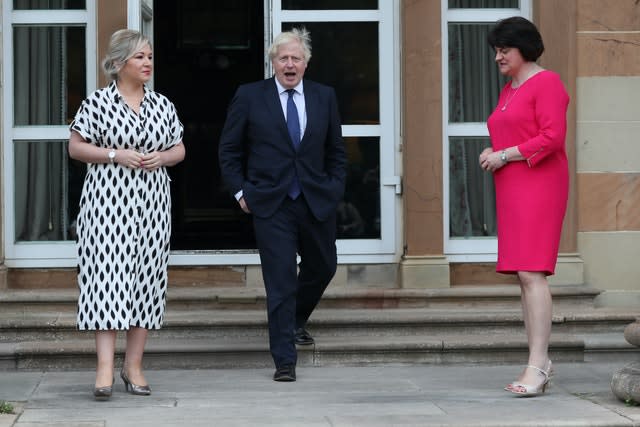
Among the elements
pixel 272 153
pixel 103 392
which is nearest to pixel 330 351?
pixel 272 153

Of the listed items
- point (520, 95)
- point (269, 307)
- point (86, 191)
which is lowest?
point (269, 307)

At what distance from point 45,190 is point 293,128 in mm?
2359

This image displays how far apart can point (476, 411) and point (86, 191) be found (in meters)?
Result: 2.24

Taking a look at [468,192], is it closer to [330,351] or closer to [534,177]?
[330,351]

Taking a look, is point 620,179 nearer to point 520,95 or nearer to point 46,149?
point 520,95

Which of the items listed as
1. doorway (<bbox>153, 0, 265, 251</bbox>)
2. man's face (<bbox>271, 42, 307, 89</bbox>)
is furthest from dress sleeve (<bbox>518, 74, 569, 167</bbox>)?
doorway (<bbox>153, 0, 265, 251</bbox>)

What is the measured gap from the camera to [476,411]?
644 centimetres

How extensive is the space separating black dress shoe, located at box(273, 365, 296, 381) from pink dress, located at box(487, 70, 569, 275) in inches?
50.4

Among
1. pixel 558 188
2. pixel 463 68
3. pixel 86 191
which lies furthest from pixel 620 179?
pixel 86 191

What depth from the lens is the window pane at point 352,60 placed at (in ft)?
30.0

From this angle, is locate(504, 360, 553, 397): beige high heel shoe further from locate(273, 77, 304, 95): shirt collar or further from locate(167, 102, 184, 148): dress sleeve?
locate(167, 102, 184, 148): dress sleeve

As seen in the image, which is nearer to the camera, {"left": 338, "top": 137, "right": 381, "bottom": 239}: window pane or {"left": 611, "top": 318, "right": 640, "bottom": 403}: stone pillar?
{"left": 611, "top": 318, "right": 640, "bottom": 403}: stone pillar

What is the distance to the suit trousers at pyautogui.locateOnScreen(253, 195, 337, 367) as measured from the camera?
730 centimetres

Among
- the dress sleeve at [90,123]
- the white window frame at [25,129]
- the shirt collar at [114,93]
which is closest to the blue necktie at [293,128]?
the shirt collar at [114,93]
